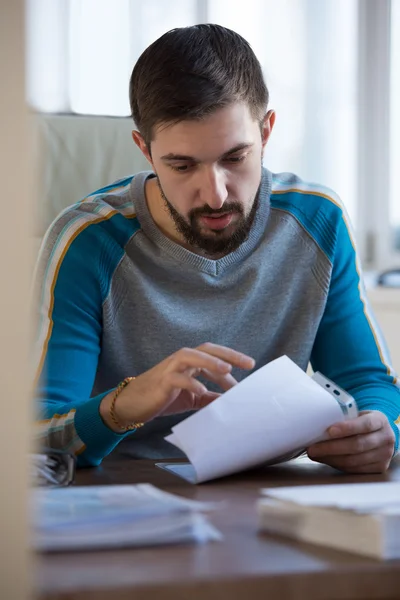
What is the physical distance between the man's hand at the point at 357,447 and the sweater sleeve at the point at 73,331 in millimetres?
285

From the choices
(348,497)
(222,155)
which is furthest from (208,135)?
(348,497)

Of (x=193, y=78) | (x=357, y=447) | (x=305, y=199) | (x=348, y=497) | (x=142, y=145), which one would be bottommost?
(x=357, y=447)

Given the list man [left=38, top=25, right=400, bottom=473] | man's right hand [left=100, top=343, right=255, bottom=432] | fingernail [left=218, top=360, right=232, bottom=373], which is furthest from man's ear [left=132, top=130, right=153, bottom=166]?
fingernail [left=218, top=360, right=232, bottom=373]

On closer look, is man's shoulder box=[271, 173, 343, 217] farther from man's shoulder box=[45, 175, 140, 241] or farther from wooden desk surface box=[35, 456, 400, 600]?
wooden desk surface box=[35, 456, 400, 600]

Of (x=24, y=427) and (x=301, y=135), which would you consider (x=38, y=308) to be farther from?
(x=301, y=135)

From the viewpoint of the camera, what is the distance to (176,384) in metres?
1.08

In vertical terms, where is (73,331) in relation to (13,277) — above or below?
below

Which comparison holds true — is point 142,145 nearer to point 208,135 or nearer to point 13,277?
point 208,135

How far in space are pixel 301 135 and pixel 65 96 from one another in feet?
2.83

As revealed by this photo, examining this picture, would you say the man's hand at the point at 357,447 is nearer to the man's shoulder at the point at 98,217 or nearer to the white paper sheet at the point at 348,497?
the white paper sheet at the point at 348,497

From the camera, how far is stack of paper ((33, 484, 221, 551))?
0.65 meters

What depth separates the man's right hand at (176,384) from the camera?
1.05 m

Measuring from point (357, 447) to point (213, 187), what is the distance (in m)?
0.50

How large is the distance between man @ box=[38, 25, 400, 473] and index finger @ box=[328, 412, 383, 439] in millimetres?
123
